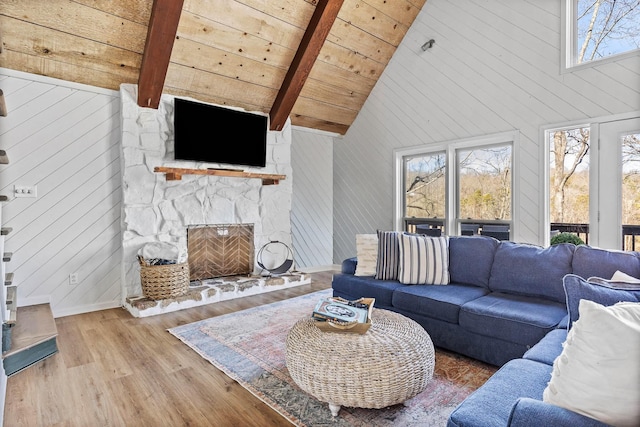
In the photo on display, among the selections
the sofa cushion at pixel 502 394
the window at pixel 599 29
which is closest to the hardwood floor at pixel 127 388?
the sofa cushion at pixel 502 394

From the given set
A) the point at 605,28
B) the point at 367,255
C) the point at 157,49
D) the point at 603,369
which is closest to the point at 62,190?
the point at 157,49

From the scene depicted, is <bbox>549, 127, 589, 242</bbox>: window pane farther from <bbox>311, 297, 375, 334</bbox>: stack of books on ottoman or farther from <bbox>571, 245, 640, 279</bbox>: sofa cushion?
<bbox>311, 297, 375, 334</bbox>: stack of books on ottoman

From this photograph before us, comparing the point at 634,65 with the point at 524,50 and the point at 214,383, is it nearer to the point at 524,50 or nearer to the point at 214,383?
the point at 524,50

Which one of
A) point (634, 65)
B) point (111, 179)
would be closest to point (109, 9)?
point (111, 179)

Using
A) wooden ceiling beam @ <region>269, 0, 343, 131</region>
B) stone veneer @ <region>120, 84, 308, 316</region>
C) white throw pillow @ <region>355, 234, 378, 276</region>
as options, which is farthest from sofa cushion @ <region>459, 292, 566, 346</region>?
wooden ceiling beam @ <region>269, 0, 343, 131</region>

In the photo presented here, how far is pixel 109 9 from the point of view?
3154 mm

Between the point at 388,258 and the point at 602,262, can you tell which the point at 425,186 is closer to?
the point at 388,258

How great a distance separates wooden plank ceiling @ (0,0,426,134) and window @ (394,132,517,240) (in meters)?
1.41

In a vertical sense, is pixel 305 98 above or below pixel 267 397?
above

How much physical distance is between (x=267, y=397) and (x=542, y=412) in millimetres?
1462

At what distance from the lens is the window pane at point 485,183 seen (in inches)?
164

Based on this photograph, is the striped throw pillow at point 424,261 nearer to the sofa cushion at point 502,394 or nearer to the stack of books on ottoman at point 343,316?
the stack of books on ottoman at point 343,316

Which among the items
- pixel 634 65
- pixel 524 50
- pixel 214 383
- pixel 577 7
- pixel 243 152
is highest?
pixel 577 7

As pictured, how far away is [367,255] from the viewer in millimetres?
3402
